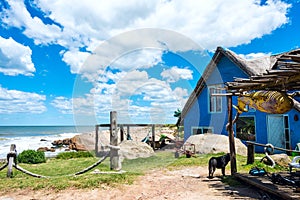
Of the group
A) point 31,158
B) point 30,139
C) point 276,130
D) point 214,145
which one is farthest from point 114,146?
point 30,139

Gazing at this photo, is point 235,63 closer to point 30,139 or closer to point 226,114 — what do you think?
point 226,114

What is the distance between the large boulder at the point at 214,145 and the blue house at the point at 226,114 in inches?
62.6

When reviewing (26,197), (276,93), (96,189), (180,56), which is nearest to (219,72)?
(180,56)

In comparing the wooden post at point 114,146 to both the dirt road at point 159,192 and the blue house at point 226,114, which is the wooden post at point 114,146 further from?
the blue house at point 226,114

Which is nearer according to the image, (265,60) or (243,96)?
(243,96)

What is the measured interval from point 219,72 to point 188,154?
587cm

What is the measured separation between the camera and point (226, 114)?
45.3ft

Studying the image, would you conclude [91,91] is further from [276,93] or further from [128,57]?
[276,93]

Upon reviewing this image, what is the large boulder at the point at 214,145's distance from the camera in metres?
11.4

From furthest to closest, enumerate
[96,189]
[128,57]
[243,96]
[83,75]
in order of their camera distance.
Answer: [128,57]
[83,75]
[243,96]
[96,189]

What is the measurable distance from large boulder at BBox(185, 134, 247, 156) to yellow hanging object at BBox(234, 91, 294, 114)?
5.70 metres

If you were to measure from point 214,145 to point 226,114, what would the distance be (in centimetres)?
282

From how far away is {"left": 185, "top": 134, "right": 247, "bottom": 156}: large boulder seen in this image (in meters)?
11.4

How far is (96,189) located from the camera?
560 centimetres
